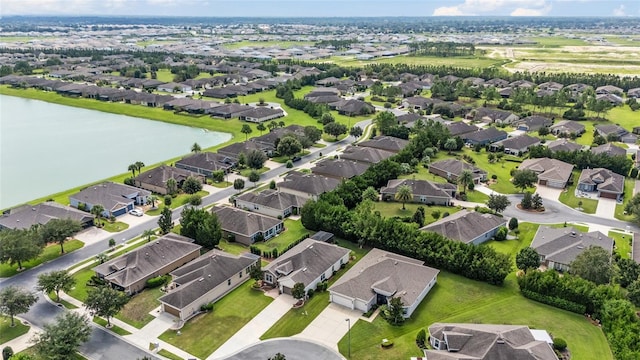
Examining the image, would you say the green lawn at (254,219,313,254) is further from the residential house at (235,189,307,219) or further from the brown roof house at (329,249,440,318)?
the brown roof house at (329,249,440,318)

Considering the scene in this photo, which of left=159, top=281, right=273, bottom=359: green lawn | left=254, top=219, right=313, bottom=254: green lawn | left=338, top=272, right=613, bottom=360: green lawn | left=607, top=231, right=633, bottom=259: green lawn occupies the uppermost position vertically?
left=254, top=219, right=313, bottom=254: green lawn

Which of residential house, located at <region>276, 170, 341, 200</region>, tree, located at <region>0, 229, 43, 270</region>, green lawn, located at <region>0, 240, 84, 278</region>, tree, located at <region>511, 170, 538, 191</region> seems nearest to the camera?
tree, located at <region>0, 229, 43, 270</region>

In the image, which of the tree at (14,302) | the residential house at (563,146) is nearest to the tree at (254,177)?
the tree at (14,302)

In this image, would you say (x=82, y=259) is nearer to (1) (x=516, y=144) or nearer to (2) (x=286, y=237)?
(2) (x=286, y=237)

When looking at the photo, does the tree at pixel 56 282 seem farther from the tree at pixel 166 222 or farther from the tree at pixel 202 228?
the tree at pixel 202 228

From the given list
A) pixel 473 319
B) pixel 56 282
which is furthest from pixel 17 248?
pixel 473 319

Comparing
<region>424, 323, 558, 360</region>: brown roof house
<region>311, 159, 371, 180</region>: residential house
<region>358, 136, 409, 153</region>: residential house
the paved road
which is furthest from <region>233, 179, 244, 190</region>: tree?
<region>424, 323, 558, 360</region>: brown roof house
